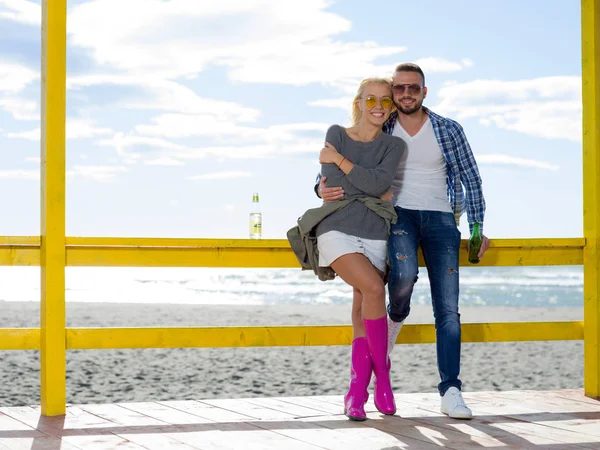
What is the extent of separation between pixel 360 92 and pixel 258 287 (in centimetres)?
1890

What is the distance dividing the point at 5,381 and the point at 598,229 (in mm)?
4445

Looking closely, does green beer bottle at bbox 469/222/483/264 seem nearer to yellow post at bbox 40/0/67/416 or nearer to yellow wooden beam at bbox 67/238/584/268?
yellow wooden beam at bbox 67/238/584/268

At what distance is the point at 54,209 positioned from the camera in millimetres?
3574

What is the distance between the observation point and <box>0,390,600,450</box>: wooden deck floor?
9.96 feet

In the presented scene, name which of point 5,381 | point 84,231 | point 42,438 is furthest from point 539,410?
point 84,231

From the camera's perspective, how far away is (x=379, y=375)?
3.48 metres

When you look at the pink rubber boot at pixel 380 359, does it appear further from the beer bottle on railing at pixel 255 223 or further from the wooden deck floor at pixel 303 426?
the beer bottle on railing at pixel 255 223

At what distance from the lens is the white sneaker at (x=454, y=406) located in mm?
3473

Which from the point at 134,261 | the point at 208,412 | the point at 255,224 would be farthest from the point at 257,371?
the point at 134,261

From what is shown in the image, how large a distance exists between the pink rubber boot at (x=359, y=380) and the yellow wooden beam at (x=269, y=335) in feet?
1.05

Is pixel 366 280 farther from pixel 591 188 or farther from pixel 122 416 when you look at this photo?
pixel 591 188

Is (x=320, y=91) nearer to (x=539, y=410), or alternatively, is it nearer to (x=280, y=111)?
(x=280, y=111)

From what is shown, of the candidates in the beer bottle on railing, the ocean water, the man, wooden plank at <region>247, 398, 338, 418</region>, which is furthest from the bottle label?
the ocean water

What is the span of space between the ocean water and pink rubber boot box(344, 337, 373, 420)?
617 inches
